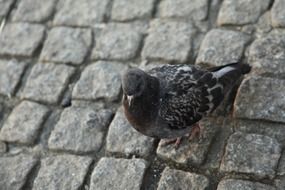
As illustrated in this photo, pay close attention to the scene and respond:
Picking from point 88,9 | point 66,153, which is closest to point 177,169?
point 66,153

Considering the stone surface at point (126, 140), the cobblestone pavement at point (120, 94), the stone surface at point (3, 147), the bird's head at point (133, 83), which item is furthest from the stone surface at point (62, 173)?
the bird's head at point (133, 83)

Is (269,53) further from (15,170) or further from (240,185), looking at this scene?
(15,170)

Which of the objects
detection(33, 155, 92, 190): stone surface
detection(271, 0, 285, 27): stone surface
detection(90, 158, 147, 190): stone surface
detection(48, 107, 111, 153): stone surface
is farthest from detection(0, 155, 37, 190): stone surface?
detection(271, 0, 285, 27): stone surface

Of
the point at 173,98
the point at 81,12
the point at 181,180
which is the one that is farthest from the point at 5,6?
the point at 181,180

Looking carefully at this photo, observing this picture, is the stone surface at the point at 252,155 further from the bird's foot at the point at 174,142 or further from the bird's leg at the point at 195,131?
the bird's foot at the point at 174,142

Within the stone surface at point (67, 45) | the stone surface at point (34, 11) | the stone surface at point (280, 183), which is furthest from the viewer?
the stone surface at point (34, 11)

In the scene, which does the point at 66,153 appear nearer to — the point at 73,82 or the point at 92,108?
the point at 92,108
